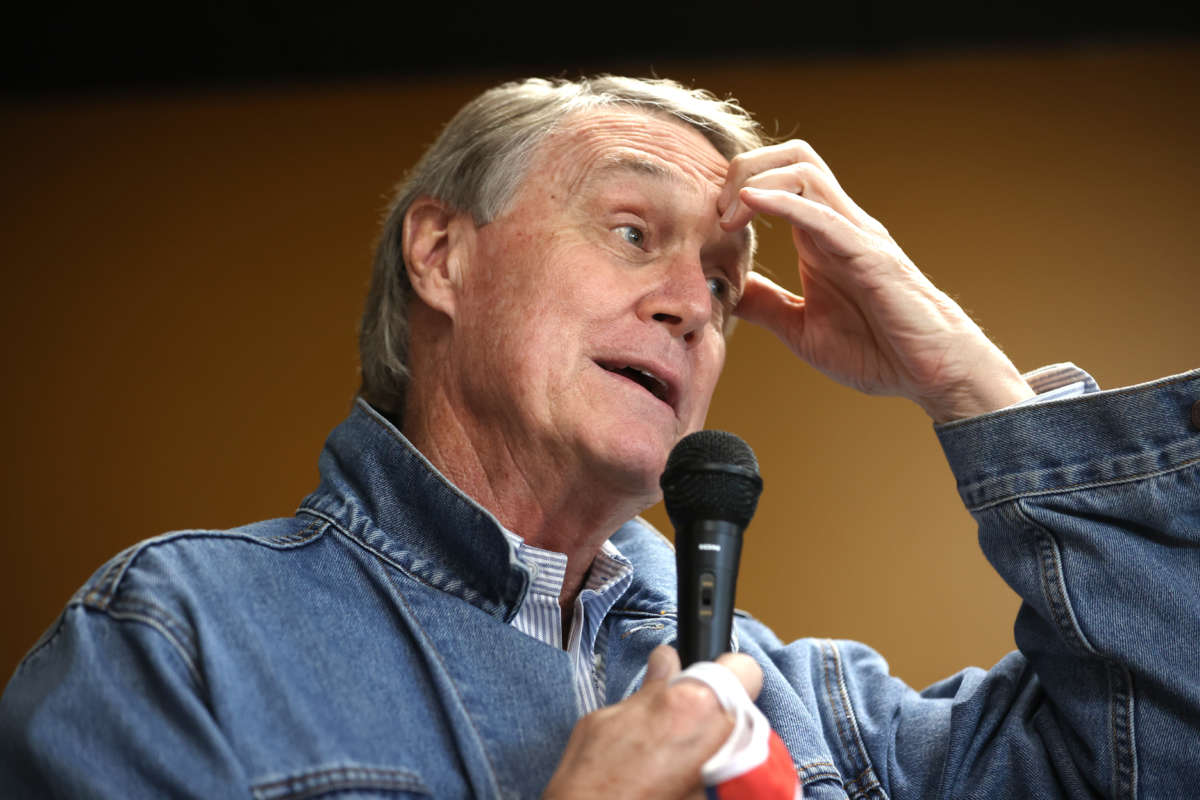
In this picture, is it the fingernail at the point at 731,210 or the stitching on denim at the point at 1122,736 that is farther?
the fingernail at the point at 731,210

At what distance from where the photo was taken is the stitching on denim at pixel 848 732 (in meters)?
1.39

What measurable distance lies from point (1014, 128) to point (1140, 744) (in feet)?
7.38

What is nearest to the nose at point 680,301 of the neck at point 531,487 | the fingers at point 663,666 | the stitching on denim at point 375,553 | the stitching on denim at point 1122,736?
the neck at point 531,487

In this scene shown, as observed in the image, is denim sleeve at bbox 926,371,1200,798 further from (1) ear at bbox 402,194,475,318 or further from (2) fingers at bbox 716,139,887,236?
(1) ear at bbox 402,194,475,318

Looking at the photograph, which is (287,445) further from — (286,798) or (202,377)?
(286,798)

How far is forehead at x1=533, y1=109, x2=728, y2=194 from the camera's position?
1477 millimetres

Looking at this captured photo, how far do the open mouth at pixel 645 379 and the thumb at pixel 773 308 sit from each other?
0.29m

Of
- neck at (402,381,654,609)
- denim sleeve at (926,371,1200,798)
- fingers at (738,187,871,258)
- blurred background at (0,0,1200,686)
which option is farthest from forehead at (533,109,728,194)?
blurred background at (0,0,1200,686)

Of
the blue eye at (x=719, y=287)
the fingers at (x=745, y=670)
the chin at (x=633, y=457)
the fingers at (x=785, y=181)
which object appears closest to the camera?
the fingers at (x=745, y=670)

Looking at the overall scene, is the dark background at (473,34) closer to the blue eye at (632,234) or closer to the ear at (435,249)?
the ear at (435,249)

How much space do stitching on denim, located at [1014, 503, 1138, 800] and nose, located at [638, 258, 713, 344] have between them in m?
0.45

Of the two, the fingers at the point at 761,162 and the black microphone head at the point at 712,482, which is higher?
the fingers at the point at 761,162

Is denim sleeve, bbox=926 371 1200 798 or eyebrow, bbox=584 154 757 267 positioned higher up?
eyebrow, bbox=584 154 757 267

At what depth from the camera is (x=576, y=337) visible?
135 cm
